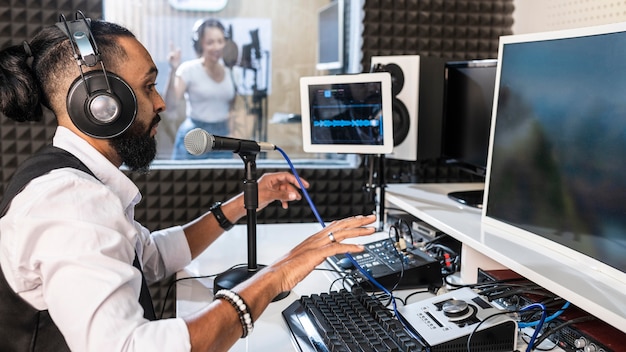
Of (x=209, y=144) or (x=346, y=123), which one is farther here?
(x=346, y=123)

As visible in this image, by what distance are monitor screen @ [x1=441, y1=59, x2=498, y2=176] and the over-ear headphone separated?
1.10 m

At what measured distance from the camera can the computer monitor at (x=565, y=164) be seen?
3.34ft

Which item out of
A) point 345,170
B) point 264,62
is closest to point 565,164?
point 345,170

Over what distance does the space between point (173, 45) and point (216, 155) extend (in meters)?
0.56

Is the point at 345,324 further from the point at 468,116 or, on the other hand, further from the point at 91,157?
the point at 468,116

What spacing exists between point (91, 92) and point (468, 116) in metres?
1.23

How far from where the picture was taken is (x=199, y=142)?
1215mm

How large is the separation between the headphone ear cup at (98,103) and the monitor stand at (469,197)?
1092 millimetres

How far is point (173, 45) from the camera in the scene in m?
2.60

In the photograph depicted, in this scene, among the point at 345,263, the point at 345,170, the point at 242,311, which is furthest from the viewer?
the point at 345,170

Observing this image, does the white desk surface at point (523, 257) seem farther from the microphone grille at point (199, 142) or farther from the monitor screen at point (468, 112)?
the microphone grille at point (199, 142)

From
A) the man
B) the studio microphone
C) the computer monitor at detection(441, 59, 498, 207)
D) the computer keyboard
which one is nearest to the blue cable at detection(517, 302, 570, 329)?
the computer keyboard

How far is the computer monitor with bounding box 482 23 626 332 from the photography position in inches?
40.0

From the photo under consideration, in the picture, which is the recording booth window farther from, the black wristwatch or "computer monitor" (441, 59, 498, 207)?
the black wristwatch
